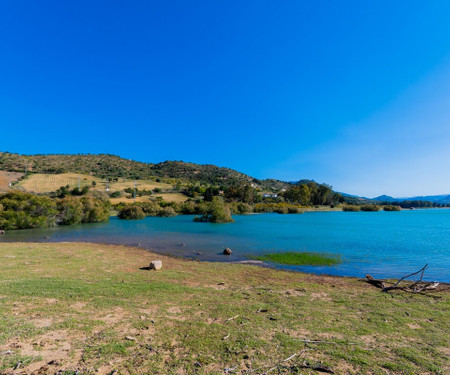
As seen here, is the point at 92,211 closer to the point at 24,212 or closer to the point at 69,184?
the point at 24,212

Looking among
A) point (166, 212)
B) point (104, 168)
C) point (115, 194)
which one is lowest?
point (166, 212)

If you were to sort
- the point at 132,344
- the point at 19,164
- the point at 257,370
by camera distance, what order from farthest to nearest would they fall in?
the point at 19,164
the point at 132,344
the point at 257,370

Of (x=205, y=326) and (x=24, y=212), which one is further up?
(x=24, y=212)

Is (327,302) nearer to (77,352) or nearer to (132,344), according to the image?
(132,344)

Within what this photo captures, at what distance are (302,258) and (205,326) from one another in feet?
51.2

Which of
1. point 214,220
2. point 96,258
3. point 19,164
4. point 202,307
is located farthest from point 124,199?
point 202,307

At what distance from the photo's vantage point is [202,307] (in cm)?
828

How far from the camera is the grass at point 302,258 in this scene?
760 inches

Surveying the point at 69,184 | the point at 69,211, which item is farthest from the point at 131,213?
the point at 69,184

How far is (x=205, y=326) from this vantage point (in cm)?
668

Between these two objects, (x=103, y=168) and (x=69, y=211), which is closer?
(x=69, y=211)

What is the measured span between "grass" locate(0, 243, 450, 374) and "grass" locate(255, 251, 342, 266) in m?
7.13

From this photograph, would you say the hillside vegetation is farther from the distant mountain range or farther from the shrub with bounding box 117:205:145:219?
the shrub with bounding box 117:205:145:219

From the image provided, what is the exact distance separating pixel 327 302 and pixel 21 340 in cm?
919
